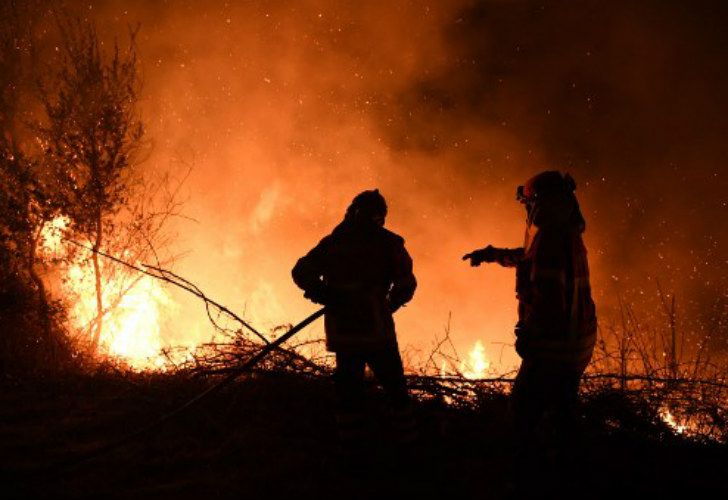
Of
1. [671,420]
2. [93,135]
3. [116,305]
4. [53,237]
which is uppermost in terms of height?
[93,135]

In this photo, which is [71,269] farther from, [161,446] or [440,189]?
[440,189]

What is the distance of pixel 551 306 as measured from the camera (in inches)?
112

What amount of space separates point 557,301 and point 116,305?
37.0 feet

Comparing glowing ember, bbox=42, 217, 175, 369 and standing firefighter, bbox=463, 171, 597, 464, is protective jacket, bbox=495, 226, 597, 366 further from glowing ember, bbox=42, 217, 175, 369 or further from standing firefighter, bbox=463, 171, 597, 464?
glowing ember, bbox=42, 217, 175, 369

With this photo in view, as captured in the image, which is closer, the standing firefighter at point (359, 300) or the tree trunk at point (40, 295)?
the standing firefighter at point (359, 300)

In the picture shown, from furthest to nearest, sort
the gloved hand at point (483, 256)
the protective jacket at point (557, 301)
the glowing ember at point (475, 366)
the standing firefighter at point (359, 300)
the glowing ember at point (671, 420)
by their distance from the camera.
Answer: the glowing ember at point (475, 366)
the glowing ember at point (671, 420)
the gloved hand at point (483, 256)
the standing firefighter at point (359, 300)
the protective jacket at point (557, 301)

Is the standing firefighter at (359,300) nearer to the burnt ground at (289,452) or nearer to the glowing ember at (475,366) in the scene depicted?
the burnt ground at (289,452)

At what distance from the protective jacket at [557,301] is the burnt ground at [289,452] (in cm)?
85

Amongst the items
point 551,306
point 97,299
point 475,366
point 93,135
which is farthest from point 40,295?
point 475,366

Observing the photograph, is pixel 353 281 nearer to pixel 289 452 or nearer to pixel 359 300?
pixel 359 300

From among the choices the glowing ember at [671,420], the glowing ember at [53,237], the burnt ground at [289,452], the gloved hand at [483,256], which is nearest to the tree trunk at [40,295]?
the glowing ember at [53,237]

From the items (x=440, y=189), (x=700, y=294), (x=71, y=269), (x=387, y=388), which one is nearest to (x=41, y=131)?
(x=71, y=269)

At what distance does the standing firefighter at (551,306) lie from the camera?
286cm

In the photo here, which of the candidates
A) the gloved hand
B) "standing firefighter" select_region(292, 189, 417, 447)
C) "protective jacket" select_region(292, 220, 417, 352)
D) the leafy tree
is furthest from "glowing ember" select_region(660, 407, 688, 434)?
the leafy tree
